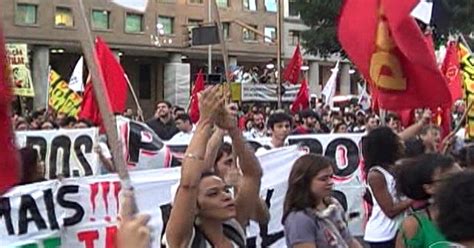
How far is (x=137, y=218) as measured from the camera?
2.85 metres

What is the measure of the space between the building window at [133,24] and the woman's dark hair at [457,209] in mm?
51790

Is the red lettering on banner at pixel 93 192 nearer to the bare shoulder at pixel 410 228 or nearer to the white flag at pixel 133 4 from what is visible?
the bare shoulder at pixel 410 228

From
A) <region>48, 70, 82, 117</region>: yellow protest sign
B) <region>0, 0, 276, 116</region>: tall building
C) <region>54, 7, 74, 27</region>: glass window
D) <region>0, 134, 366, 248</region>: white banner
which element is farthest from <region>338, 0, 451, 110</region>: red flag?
<region>54, 7, 74, 27</region>: glass window

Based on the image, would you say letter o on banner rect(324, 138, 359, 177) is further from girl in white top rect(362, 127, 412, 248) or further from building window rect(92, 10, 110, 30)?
building window rect(92, 10, 110, 30)

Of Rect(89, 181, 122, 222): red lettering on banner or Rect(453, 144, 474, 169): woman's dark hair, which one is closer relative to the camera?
Rect(453, 144, 474, 169): woman's dark hair

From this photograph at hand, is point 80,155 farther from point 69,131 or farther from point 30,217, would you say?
point 30,217

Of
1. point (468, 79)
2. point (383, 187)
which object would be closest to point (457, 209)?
point (383, 187)

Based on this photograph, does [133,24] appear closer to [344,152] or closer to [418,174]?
[344,152]

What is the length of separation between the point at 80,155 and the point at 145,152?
0.78 meters

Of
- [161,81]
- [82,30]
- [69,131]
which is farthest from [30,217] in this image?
[161,81]

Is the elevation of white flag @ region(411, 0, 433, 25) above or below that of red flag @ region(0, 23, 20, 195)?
above

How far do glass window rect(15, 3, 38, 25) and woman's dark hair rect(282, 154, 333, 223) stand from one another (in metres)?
45.8

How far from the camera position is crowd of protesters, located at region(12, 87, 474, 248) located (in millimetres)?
3766

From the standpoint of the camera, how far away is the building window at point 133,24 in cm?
5509
